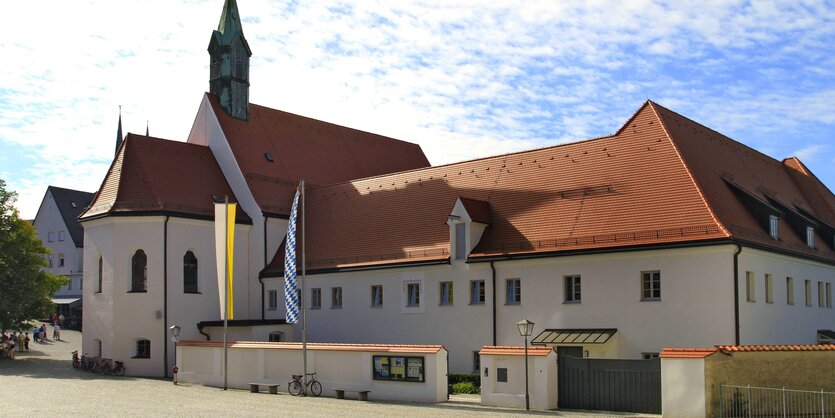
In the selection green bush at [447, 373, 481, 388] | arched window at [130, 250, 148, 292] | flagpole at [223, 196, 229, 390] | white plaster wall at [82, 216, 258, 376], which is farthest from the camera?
arched window at [130, 250, 148, 292]

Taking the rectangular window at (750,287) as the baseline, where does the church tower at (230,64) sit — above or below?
above

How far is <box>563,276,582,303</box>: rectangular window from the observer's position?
34.5 meters

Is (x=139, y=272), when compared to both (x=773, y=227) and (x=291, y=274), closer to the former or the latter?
(x=291, y=274)

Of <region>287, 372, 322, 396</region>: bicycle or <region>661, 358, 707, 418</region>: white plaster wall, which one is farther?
<region>287, 372, 322, 396</region>: bicycle

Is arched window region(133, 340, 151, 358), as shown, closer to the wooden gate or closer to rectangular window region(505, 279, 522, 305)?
rectangular window region(505, 279, 522, 305)

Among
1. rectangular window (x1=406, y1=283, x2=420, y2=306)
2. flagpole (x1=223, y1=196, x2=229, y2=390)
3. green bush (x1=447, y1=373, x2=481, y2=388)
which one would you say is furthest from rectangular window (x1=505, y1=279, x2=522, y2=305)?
flagpole (x1=223, y1=196, x2=229, y2=390)

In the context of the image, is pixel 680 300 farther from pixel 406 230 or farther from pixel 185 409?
pixel 185 409

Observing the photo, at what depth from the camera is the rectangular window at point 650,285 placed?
32531 mm

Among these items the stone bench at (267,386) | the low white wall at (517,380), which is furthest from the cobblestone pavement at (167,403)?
the low white wall at (517,380)

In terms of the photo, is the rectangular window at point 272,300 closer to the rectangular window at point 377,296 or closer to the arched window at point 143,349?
the arched window at point 143,349

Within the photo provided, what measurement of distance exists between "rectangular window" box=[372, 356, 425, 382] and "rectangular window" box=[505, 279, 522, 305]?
741cm

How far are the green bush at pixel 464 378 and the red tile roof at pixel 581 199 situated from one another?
5132 mm

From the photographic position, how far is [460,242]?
38281 millimetres

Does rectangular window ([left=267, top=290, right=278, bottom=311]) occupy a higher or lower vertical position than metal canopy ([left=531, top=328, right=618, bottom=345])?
higher
